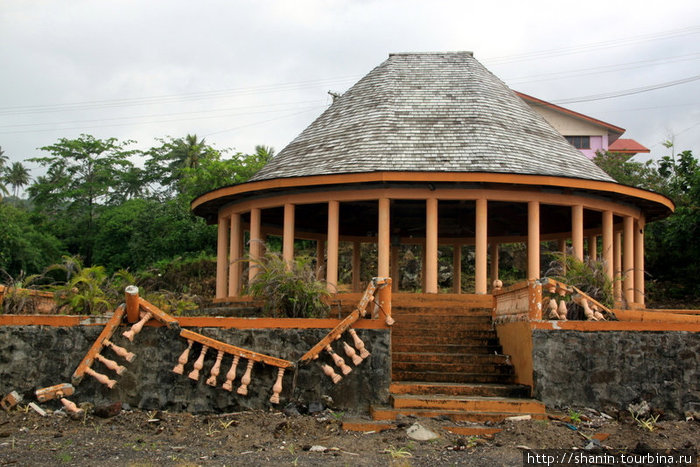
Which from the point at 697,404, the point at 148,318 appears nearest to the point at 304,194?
the point at 148,318

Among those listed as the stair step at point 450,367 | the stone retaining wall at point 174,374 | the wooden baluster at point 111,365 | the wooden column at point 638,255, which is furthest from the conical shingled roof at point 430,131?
the wooden baluster at point 111,365

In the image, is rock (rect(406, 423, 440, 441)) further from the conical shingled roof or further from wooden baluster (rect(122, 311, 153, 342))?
the conical shingled roof

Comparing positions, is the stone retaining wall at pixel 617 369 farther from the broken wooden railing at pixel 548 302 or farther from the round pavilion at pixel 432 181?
the round pavilion at pixel 432 181

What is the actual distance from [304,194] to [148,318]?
695cm

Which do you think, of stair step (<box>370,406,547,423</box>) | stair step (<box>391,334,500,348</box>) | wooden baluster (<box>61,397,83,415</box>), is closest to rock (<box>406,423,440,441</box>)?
stair step (<box>370,406,547,423</box>)

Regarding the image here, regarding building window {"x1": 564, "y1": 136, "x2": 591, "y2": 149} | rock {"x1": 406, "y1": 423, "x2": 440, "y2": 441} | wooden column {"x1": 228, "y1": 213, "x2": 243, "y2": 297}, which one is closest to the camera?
rock {"x1": 406, "y1": 423, "x2": 440, "y2": 441}

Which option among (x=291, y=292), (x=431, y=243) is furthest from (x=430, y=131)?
(x=291, y=292)

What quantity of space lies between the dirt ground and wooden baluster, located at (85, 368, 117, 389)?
0.37m

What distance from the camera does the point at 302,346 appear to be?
9.22 metres

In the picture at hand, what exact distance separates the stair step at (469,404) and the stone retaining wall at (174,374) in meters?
0.38

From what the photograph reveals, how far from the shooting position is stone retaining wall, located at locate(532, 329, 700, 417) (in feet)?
30.1

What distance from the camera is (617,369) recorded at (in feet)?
30.5

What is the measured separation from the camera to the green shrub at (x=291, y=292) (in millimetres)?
9906

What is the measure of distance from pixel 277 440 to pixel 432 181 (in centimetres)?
751
